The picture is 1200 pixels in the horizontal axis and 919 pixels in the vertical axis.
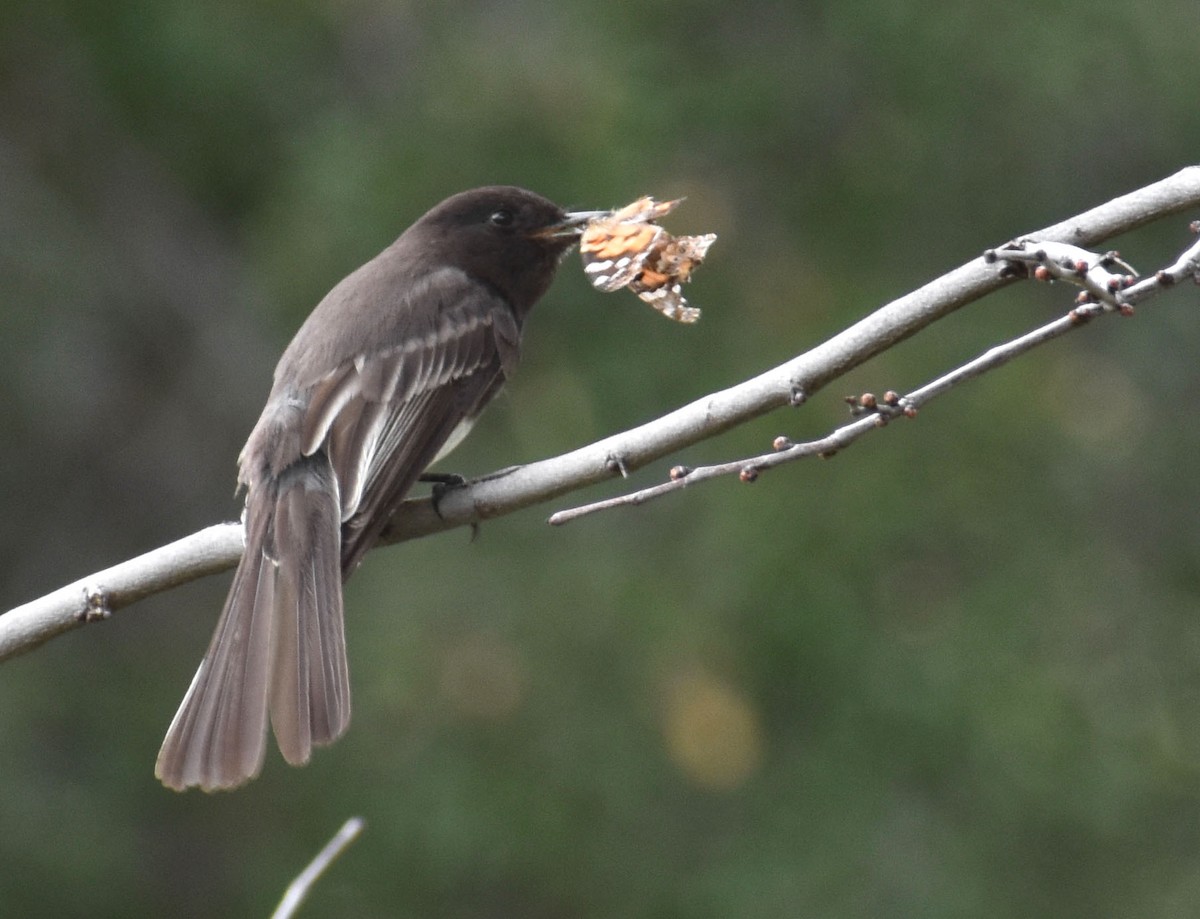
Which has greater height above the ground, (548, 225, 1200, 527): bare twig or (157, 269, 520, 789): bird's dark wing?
(157, 269, 520, 789): bird's dark wing

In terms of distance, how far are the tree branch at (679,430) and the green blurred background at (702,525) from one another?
4.04 meters

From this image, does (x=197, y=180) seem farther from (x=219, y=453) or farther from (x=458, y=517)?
(x=458, y=517)

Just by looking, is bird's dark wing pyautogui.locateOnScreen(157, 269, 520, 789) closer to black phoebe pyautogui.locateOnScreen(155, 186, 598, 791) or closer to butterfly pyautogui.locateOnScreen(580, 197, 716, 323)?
black phoebe pyautogui.locateOnScreen(155, 186, 598, 791)

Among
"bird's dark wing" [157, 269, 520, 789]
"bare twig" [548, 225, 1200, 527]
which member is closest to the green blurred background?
"bird's dark wing" [157, 269, 520, 789]

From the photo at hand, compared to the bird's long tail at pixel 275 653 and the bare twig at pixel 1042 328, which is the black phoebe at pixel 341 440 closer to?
the bird's long tail at pixel 275 653

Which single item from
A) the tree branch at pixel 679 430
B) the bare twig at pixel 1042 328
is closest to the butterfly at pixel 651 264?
the tree branch at pixel 679 430

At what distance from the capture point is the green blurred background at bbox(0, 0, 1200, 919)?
27.7 feet

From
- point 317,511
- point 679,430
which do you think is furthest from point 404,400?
point 679,430

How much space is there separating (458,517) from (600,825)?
15.4 ft

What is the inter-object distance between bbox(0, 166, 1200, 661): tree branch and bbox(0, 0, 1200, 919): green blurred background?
159 inches

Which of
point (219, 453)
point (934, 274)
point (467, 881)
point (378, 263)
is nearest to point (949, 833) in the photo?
point (467, 881)

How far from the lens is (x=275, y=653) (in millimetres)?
4352

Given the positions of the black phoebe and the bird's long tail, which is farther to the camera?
the black phoebe

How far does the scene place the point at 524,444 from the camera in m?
8.62
